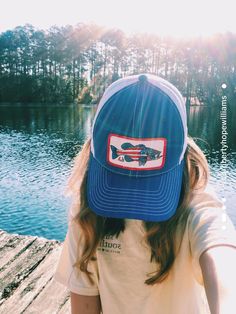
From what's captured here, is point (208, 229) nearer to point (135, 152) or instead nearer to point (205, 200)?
point (205, 200)

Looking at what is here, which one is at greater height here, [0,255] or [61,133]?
[0,255]

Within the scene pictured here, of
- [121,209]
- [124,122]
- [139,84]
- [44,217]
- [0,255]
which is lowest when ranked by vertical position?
[44,217]

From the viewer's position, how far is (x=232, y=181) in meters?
13.0

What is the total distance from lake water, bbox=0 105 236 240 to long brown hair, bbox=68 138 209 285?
13.9ft

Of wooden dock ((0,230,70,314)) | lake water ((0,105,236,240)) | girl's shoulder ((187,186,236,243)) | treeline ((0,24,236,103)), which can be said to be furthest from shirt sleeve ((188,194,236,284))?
treeline ((0,24,236,103))

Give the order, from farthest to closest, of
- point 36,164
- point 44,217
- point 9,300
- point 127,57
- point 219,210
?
1. point 127,57
2. point 36,164
3. point 44,217
4. point 9,300
5. point 219,210

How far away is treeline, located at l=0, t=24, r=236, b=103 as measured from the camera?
39250mm

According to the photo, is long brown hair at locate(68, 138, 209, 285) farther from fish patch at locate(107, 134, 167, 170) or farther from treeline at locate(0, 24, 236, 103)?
treeline at locate(0, 24, 236, 103)

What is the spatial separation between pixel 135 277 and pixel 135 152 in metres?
0.37

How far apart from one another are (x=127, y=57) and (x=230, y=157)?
31584mm

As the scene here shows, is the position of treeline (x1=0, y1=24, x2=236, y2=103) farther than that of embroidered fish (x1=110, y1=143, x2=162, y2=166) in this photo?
Yes

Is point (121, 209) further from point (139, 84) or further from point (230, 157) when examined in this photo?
point (230, 157)

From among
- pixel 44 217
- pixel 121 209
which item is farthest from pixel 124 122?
pixel 44 217

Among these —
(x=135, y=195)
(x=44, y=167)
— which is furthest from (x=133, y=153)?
(x=44, y=167)
